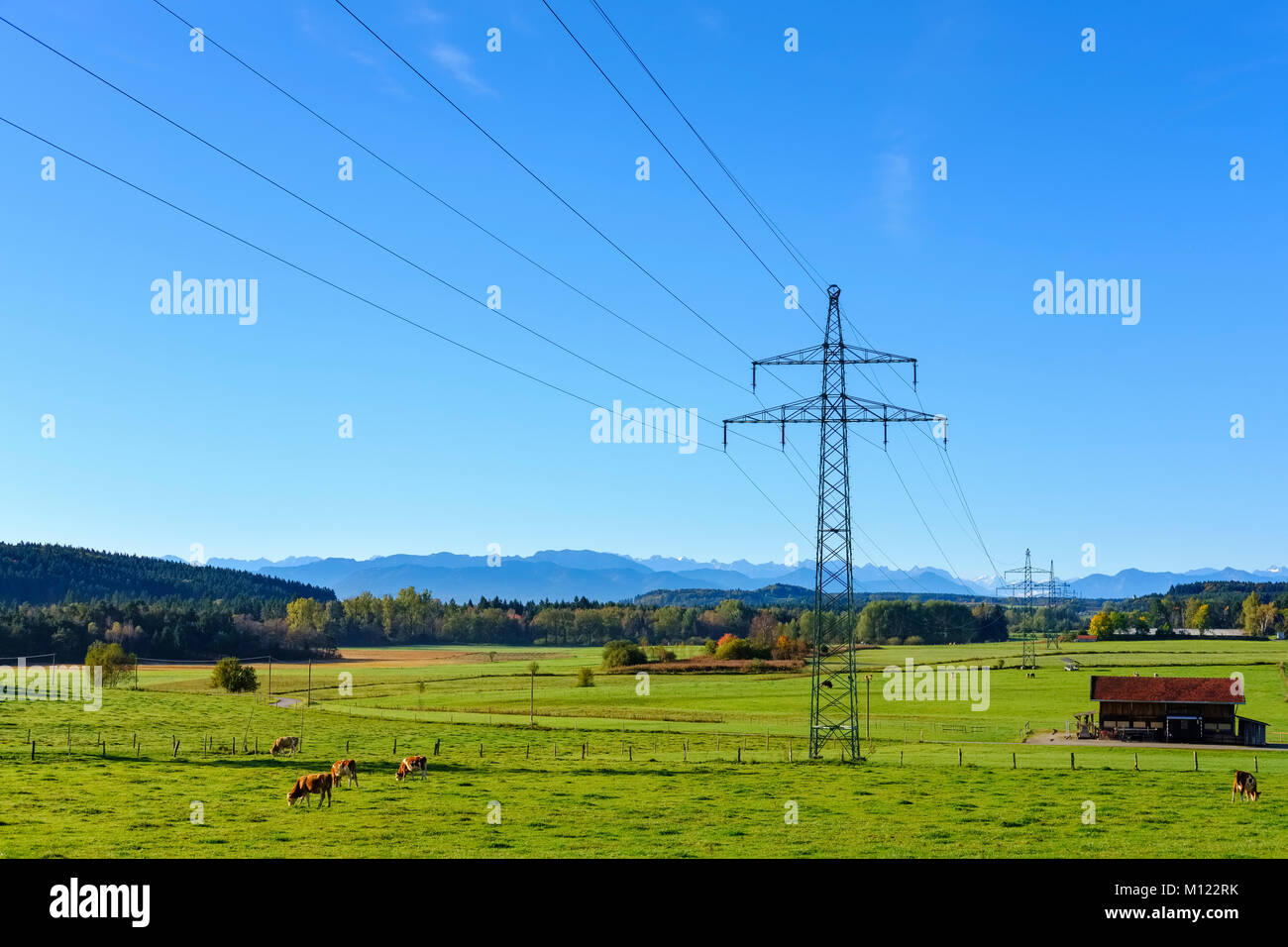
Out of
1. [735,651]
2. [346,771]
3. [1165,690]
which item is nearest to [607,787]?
[346,771]

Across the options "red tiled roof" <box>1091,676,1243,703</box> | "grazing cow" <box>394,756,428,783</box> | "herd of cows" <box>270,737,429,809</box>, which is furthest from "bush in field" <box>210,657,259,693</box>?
"red tiled roof" <box>1091,676,1243,703</box>

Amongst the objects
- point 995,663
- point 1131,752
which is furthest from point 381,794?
point 995,663

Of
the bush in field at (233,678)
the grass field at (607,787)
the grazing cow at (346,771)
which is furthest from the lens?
the bush in field at (233,678)

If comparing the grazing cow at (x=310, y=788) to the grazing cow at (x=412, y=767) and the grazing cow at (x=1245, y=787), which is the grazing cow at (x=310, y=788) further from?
the grazing cow at (x=1245, y=787)

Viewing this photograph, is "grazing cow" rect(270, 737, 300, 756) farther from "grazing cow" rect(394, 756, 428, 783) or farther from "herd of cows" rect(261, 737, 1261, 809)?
"grazing cow" rect(394, 756, 428, 783)

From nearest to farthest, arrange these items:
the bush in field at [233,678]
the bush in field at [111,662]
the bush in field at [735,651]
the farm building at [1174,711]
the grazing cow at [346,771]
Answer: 1. the grazing cow at [346,771]
2. the farm building at [1174,711]
3. the bush in field at [233,678]
4. the bush in field at [111,662]
5. the bush in field at [735,651]

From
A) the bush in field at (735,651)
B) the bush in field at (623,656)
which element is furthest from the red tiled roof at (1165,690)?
the bush in field at (623,656)
